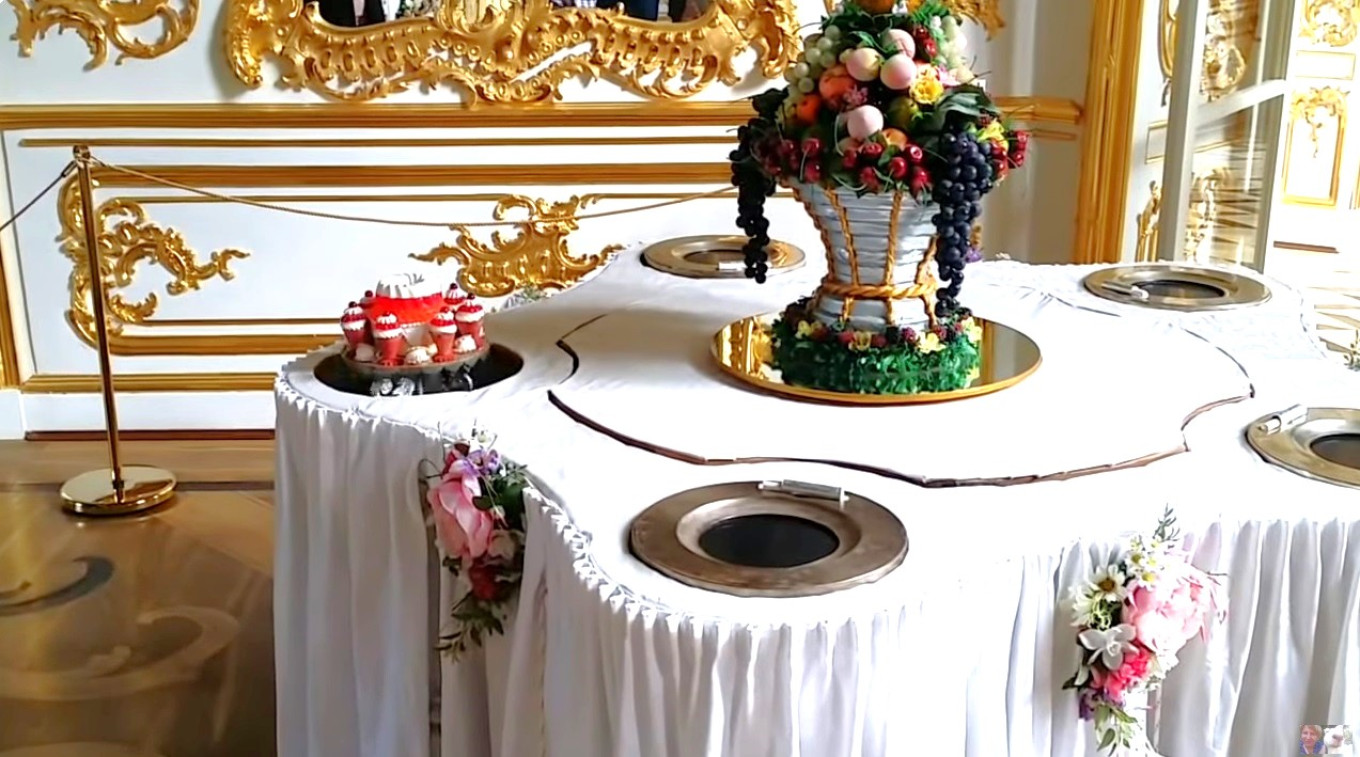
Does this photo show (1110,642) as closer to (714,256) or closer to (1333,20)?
(714,256)

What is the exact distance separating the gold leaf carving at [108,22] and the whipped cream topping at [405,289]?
2.27m

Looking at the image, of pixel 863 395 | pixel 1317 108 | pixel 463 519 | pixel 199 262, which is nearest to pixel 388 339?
pixel 463 519

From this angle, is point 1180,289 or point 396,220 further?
point 396,220

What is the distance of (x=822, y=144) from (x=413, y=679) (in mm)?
1018

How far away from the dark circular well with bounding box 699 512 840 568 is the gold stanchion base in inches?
105

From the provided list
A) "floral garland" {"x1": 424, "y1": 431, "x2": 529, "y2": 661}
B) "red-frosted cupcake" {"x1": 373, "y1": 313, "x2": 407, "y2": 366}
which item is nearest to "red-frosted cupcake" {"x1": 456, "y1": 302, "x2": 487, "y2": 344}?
"red-frosted cupcake" {"x1": 373, "y1": 313, "x2": 407, "y2": 366}

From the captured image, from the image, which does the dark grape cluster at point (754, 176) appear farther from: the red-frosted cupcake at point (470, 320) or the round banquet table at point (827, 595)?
the red-frosted cupcake at point (470, 320)

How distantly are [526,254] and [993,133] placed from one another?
2517mm

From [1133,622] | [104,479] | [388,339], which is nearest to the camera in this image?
[1133,622]

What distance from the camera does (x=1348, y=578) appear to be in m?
1.55

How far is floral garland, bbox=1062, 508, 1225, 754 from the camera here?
57.1 inches

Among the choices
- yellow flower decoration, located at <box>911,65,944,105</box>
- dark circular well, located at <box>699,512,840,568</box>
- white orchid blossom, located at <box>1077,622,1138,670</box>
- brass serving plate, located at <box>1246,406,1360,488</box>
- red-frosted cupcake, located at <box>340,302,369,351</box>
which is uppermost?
yellow flower decoration, located at <box>911,65,944,105</box>

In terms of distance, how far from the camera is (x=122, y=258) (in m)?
4.12

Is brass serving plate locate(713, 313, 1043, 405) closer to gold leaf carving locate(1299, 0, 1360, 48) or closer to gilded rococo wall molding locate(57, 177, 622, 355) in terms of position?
gilded rococo wall molding locate(57, 177, 622, 355)
